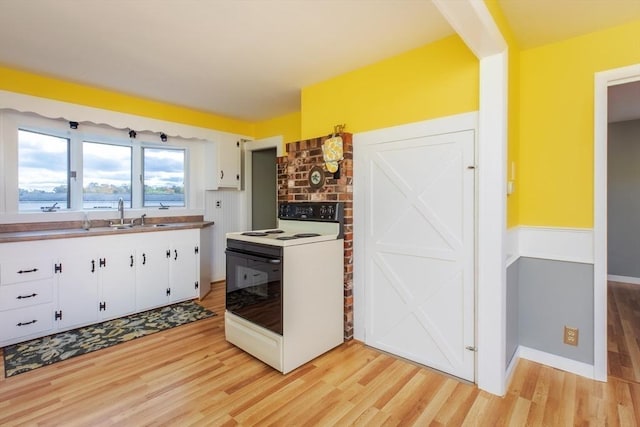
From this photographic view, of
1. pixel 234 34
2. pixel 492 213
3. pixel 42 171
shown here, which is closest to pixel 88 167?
pixel 42 171

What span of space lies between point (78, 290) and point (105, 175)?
144 cm

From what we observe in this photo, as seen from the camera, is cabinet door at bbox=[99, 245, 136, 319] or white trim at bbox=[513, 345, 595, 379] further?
cabinet door at bbox=[99, 245, 136, 319]

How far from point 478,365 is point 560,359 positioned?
0.73 m

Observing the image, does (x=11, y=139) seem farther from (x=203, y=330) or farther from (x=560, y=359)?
(x=560, y=359)

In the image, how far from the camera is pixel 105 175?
11.9 ft

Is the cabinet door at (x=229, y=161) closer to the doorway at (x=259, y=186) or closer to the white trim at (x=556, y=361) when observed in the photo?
the doorway at (x=259, y=186)

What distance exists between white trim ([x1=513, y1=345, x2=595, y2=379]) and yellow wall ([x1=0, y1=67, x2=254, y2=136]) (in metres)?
4.32

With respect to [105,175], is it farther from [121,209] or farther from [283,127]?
A: [283,127]

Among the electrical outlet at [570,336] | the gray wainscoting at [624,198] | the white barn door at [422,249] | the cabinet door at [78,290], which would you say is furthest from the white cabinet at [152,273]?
the gray wainscoting at [624,198]

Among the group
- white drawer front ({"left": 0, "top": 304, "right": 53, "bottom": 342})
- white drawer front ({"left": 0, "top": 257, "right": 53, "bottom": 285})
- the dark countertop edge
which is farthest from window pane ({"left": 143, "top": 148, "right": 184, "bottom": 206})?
white drawer front ({"left": 0, "top": 304, "right": 53, "bottom": 342})

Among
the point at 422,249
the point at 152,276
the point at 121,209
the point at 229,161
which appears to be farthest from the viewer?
the point at 229,161

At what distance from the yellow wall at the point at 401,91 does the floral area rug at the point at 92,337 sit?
2.38 metres

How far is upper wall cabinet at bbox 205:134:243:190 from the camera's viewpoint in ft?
14.1

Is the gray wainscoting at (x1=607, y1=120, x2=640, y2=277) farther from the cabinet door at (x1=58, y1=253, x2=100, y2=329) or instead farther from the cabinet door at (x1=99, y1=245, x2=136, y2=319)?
the cabinet door at (x1=58, y1=253, x2=100, y2=329)
